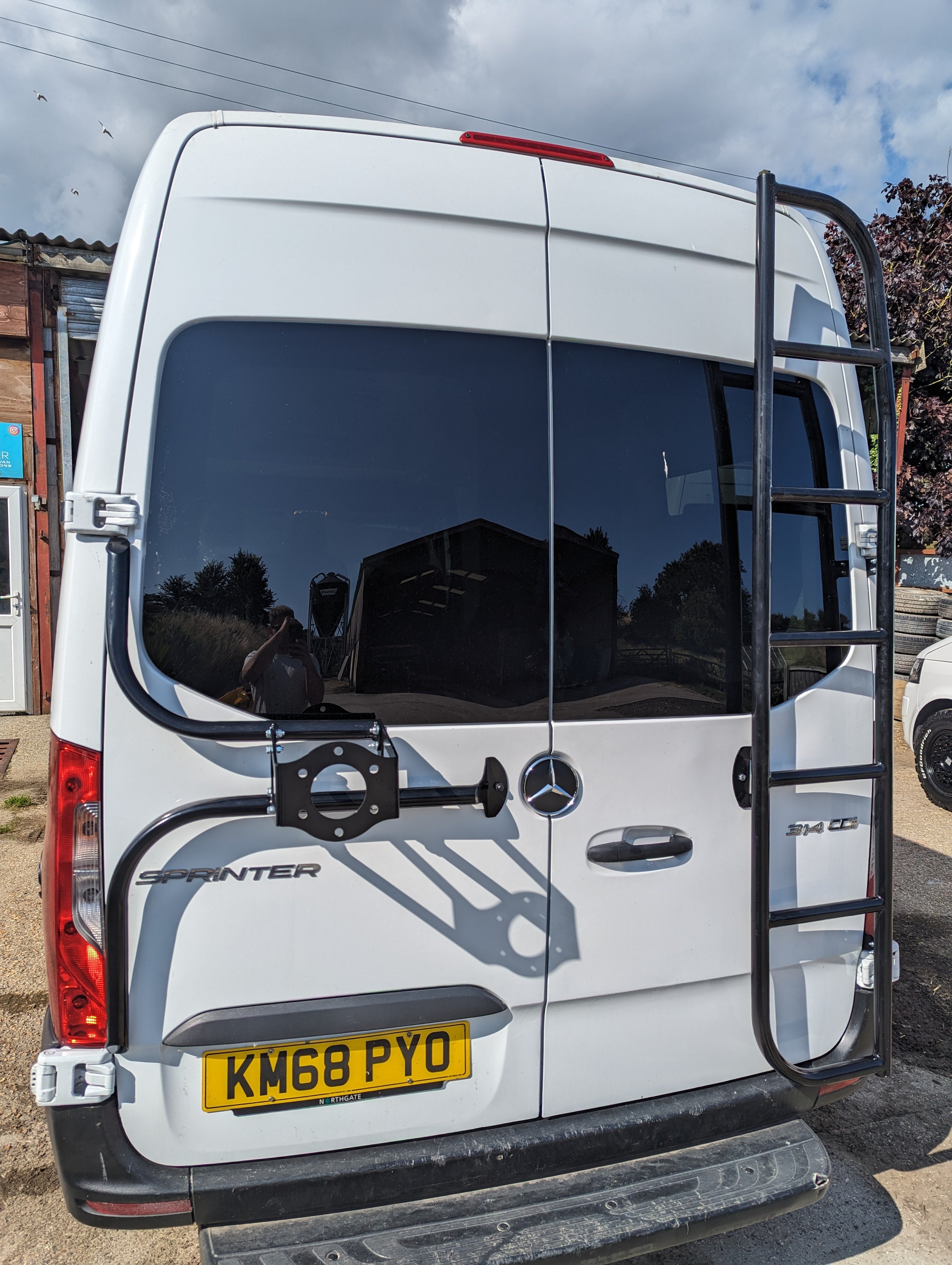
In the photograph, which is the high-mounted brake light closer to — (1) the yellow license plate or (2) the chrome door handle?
(2) the chrome door handle

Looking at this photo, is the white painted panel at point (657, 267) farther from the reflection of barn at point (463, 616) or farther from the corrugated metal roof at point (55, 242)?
the corrugated metal roof at point (55, 242)

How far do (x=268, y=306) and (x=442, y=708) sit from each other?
0.87m

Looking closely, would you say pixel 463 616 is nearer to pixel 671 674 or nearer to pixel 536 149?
pixel 671 674

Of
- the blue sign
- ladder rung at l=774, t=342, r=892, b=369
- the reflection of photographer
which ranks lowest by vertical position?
the reflection of photographer

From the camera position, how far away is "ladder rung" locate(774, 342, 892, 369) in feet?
6.07

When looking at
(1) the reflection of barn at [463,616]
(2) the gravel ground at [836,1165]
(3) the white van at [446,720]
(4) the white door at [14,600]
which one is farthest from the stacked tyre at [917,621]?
(4) the white door at [14,600]

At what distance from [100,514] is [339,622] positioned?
479mm

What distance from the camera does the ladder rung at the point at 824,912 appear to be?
1851 mm

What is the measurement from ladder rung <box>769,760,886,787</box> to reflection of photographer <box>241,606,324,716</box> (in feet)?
3.38

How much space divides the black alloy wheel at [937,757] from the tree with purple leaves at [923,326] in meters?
6.08

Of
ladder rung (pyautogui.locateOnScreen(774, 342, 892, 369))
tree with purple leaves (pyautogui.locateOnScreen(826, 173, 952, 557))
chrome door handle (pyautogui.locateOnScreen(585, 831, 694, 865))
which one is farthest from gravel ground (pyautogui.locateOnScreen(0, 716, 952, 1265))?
tree with purple leaves (pyautogui.locateOnScreen(826, 173, 952, 557))

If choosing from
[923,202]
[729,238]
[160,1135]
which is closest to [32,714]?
[160,1135]

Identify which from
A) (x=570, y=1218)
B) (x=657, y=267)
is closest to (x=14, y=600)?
(x=657, y=267)

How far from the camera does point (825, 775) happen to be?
6.15 ft
